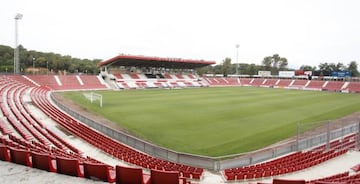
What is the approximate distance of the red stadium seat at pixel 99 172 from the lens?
5316 millimetres

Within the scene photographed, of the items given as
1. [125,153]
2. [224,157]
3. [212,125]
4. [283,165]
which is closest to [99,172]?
[125,153]

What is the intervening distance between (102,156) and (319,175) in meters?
10.1

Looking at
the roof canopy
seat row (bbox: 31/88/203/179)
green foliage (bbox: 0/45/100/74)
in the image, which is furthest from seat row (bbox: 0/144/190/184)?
green foliage (bbox: 0/45/100/74)

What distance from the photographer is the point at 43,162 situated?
596 cm

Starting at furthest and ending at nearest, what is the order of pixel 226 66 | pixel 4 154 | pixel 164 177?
pixel 226 66, pixel 4 154, pixel 164 177

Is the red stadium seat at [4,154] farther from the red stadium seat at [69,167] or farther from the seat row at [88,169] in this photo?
the red stadium seat at [69,167]

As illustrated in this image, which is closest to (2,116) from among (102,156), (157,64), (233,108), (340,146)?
(102,156)

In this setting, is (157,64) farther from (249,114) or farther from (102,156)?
(102,156)

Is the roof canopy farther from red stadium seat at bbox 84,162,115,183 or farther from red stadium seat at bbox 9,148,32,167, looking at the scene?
red stadium seat at bbox 84,162,115,183

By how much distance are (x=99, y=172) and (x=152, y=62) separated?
6889cm

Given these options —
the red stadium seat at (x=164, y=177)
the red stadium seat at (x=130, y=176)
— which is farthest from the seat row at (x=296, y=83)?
the red stadium seat at (x=130, y=176)

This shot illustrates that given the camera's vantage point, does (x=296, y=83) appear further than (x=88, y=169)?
Yes

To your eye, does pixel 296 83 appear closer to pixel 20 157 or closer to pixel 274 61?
pixel 274 61

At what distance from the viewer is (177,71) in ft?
287
